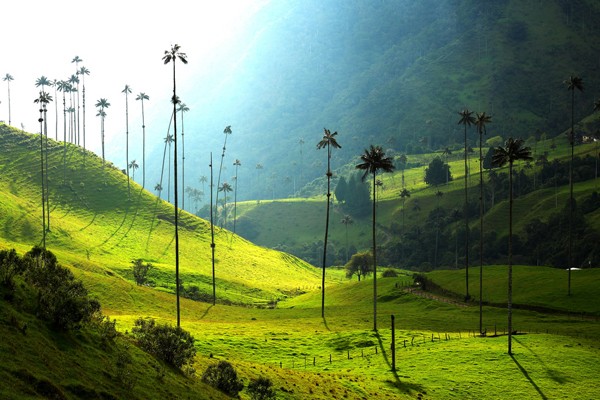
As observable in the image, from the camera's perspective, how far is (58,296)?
3481 cm

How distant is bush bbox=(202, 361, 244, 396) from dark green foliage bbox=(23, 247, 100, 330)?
1474 centimetres

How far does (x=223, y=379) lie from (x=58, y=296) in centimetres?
1930

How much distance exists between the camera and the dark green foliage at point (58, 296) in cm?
3412

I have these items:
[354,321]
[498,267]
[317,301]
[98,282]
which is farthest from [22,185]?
[498,267]

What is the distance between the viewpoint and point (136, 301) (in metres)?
113

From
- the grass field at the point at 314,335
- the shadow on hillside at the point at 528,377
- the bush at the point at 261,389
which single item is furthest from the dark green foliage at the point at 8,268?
the shadow on hillside at the point at 528,377

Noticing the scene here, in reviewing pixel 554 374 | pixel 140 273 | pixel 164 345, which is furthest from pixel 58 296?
pixel 140 273

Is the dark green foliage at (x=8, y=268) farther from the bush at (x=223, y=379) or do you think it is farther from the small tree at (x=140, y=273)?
the small tree at (x=140, y=273)

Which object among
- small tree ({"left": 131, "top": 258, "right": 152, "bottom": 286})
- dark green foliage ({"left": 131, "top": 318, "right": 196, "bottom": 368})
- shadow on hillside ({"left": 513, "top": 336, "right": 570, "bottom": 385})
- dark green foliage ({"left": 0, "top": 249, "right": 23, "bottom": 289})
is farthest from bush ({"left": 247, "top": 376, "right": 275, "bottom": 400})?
small tree ({"left": 131, "top": 258, "right": 152, "bottom": 286})

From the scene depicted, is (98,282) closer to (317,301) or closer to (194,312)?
(194,312)

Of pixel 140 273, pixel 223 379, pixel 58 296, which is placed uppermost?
pixel 58 296

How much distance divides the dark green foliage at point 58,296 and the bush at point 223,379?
48.3ft

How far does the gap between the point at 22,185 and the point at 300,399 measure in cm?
17216

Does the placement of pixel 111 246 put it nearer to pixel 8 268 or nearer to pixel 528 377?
pixel 528 377
